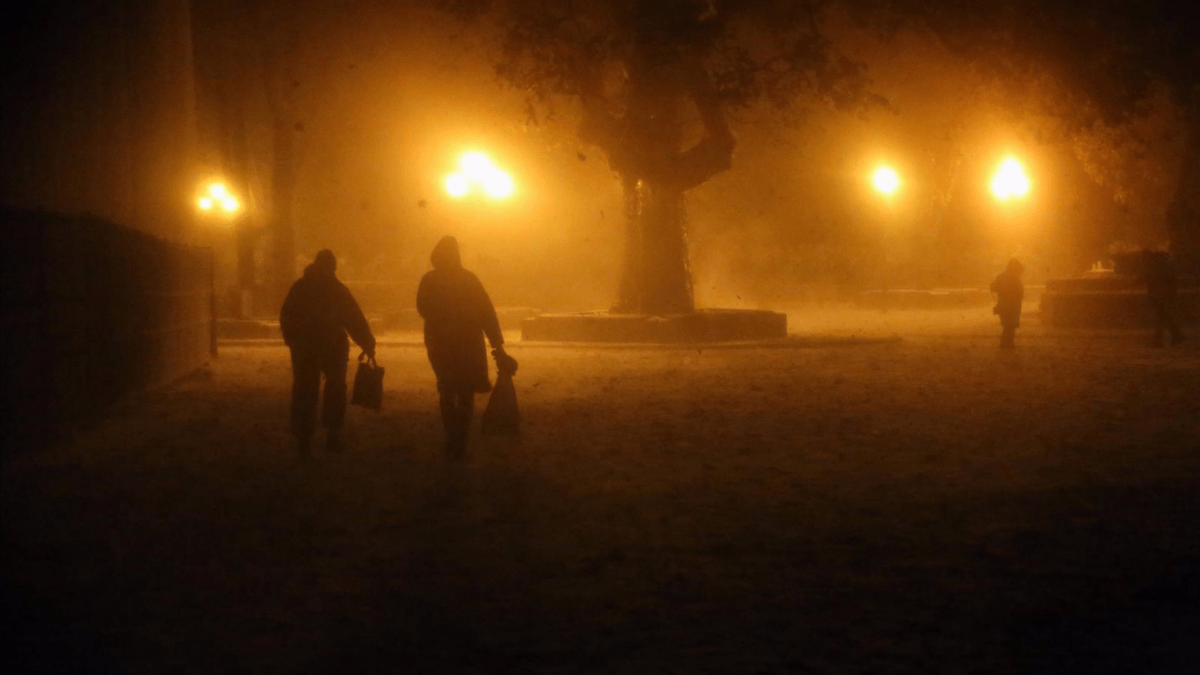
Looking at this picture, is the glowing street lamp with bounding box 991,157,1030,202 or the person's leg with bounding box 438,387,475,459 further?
the glowing street lamp with bounding box 991,157,1030,202

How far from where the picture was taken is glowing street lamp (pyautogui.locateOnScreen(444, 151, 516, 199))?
3334cm

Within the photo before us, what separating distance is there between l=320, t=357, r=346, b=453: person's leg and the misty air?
0.10ft

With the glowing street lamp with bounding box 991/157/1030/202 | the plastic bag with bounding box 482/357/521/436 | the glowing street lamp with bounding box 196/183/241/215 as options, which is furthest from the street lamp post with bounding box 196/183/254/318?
the plastic bag with bounding box 482/357/521/436

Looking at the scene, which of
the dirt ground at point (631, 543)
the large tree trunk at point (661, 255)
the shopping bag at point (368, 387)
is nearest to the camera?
the dirt ground at point (631, 543)

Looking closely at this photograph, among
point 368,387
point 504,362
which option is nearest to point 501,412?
point 504,362

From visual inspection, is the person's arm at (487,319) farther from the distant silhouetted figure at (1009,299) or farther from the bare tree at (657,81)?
the bare tree at (657,81)

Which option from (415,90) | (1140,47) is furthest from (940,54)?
(415,90)

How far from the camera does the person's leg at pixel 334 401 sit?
1064 cm

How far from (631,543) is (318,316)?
14.3 ft

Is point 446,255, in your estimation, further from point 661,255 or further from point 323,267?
point 661,255

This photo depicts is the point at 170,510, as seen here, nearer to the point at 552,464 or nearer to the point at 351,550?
the point at 351,550

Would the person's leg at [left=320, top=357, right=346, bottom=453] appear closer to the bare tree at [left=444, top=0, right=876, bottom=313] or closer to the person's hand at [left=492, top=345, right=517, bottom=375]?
the person's hand at [left=492, top=345, right=517, bottom=375]

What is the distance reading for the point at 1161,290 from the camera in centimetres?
2267

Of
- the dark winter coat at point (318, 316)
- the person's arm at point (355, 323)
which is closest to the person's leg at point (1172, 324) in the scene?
the person's arm at point (355, 323)
